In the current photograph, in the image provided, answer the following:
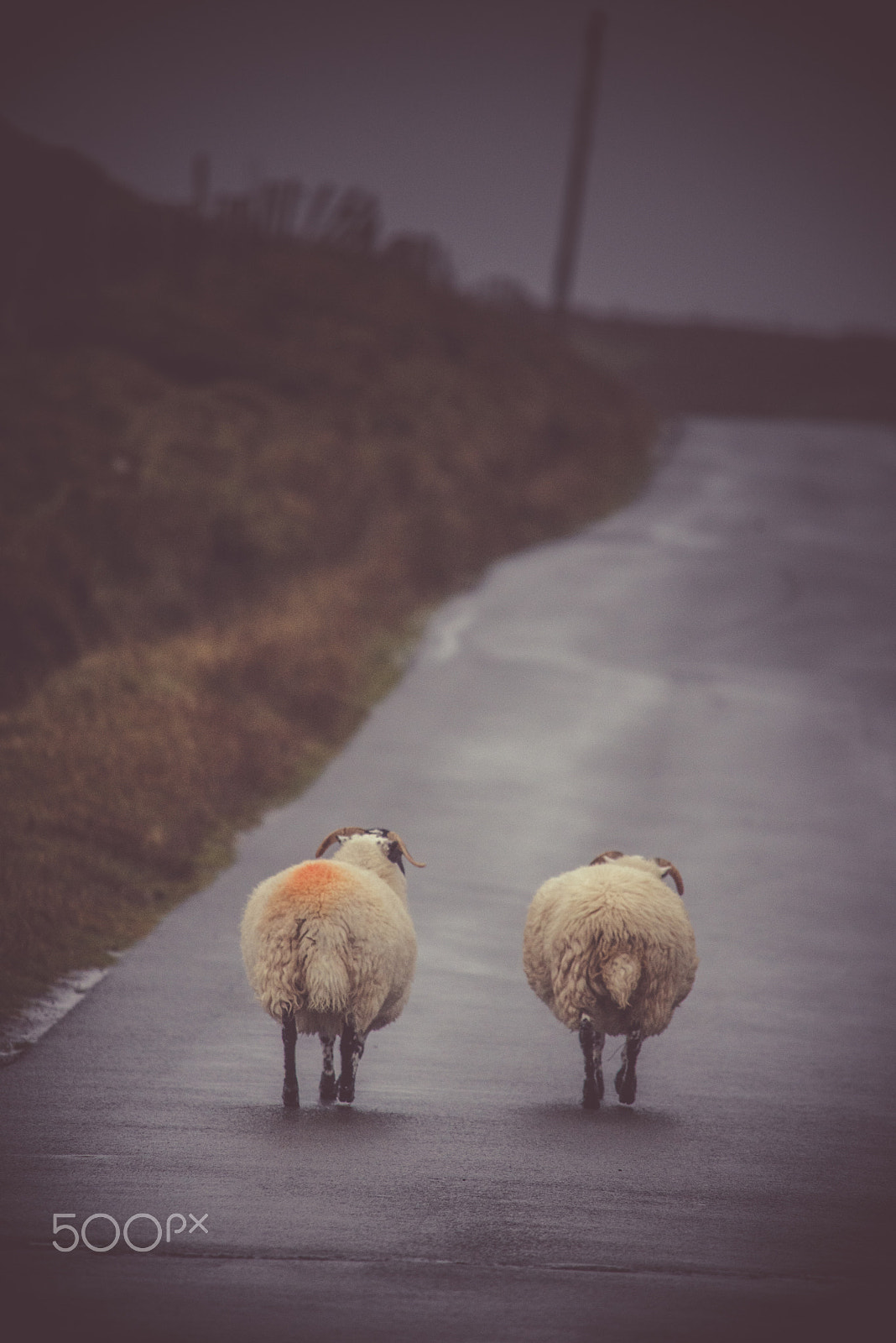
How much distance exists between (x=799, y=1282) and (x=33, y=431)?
61.8 ft

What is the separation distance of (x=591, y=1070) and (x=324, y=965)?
1.54m

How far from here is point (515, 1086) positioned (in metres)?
7.50

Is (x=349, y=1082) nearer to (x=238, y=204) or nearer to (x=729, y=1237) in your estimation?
(x=729, y=1237)

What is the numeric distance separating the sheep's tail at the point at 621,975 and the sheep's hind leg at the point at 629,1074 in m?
0.27

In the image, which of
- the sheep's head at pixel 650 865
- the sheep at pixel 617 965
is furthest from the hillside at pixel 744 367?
the sheep at pixel 617 965

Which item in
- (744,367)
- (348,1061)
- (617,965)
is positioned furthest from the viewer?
(744,367)

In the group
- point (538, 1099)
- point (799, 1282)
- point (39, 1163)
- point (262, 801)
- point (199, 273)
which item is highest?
point (199, 273)

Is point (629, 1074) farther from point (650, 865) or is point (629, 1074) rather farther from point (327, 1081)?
point (327, 1081)

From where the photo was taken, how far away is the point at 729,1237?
543cm

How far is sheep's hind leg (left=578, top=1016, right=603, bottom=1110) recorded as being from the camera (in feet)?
23.0

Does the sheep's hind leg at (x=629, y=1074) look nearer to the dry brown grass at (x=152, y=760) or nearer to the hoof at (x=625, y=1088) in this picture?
the hoof at (x=625, y=1088)

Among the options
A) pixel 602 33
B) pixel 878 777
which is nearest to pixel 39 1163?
pixel 878 777

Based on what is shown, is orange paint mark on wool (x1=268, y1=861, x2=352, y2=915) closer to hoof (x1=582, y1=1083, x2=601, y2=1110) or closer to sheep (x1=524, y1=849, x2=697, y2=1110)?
sheep (x1=524, y1=849, x2=697, y2=1110)

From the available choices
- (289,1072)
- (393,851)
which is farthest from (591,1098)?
(393,851)
